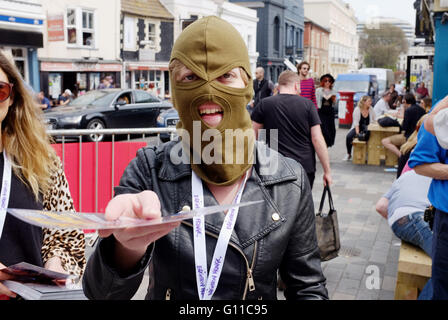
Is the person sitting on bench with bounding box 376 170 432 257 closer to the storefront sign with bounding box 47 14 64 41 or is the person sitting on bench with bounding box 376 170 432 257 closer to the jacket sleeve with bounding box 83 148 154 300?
the jacket sleeve with bounding box 83 148 154 300

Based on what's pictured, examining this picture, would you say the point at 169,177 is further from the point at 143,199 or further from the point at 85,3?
the point at 85,3

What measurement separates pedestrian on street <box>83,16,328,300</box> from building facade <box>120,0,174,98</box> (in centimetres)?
2586

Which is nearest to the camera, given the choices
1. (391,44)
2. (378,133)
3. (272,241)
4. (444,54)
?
(272,241)

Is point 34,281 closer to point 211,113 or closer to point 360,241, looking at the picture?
point 211,113

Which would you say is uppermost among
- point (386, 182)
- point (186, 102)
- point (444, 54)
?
point (444, 54)

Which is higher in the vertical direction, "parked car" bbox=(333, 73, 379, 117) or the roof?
the roof

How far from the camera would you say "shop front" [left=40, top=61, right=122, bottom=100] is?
21.9 meters

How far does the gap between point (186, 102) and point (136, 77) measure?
27.4m

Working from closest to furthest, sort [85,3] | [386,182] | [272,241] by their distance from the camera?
[272,241] → [386,182] → [85,3]

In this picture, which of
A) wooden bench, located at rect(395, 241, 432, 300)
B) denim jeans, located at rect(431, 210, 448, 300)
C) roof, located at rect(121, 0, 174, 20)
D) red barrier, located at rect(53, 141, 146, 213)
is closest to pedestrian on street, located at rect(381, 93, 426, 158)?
wooden bench, located at rect(395, 241, 432, 300)

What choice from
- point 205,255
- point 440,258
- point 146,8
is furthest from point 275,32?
point 205,255

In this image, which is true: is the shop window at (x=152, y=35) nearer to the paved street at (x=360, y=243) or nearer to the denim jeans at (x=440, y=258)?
the paved street at (x=360, y=243)
